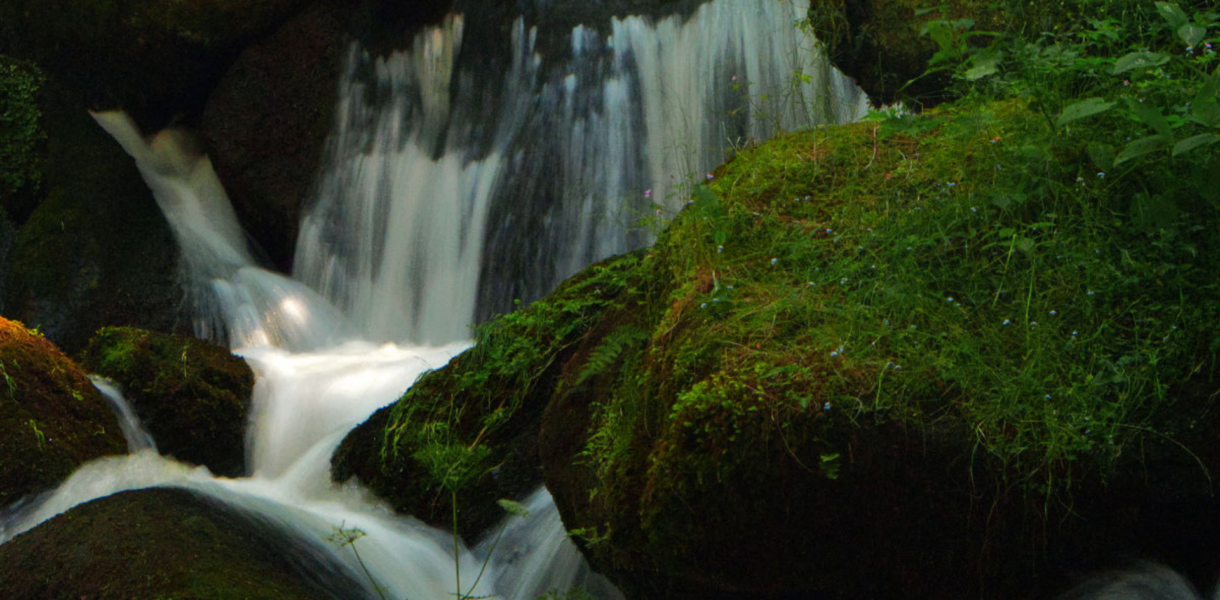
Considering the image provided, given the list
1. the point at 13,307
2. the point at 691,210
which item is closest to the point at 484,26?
the point at 13,307

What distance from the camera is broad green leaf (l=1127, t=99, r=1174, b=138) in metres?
2.85

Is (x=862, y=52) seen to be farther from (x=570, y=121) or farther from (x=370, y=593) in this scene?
(x=370, y=593)

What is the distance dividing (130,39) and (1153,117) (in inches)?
295

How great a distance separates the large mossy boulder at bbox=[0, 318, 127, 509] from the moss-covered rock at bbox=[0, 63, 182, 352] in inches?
80.0

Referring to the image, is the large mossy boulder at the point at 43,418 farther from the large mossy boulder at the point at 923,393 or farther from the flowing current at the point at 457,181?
the large mossy boulder at the point at 923,393

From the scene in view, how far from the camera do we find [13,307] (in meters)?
6.92

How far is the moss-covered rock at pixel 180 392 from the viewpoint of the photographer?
5301mm

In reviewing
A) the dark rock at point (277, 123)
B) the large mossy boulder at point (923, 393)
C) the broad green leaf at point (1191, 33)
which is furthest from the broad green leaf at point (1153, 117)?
the dark rock at point (277, 123)

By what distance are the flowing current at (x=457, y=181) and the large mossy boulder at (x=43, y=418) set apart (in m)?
0.97

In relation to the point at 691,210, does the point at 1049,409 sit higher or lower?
lower

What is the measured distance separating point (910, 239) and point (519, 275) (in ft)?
14.4

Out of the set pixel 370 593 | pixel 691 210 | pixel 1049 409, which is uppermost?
pixel 691 210

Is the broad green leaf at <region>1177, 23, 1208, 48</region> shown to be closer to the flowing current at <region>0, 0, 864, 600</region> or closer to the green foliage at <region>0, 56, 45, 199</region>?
the flowing current at <region>0, 0, 864, 600</region>

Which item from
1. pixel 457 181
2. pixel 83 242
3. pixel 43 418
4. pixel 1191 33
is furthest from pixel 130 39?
pixel 1191 33
